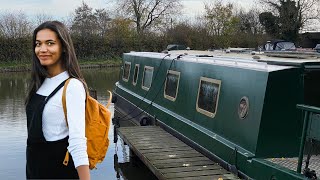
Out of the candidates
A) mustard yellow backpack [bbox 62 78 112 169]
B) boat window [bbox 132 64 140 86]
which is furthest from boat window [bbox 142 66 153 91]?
mustard yellow backpack [bbox 62 78 112 169]

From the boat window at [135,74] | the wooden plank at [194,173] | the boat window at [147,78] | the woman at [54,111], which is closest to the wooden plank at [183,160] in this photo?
the wooden plank at [194,173]

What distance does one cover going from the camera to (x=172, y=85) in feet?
29.0

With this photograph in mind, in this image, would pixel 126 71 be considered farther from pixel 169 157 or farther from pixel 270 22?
pixel 270 22

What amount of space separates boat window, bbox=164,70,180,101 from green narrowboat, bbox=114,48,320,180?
2.6 inches

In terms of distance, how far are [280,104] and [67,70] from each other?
318 centimetres

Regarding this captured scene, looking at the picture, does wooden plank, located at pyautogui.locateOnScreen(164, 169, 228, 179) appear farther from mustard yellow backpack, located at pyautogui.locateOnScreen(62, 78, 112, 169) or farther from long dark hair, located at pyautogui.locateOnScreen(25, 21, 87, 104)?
long dark hair, located at pyautogui.locateOnScreen(25, 21, 87, 104)

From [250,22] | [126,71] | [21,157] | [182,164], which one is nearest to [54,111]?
[182,164]

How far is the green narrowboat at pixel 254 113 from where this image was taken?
4.88 metres

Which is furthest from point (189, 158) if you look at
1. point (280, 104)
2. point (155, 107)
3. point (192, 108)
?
point (155, 107)

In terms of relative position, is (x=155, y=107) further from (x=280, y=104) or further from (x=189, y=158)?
(x=280, y=104)

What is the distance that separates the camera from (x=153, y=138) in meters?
8.00

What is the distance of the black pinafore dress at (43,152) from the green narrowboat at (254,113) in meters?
2.45

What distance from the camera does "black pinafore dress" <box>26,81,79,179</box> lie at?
2514 millimetres

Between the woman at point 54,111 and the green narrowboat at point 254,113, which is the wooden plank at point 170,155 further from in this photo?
the woman at point 54,111
